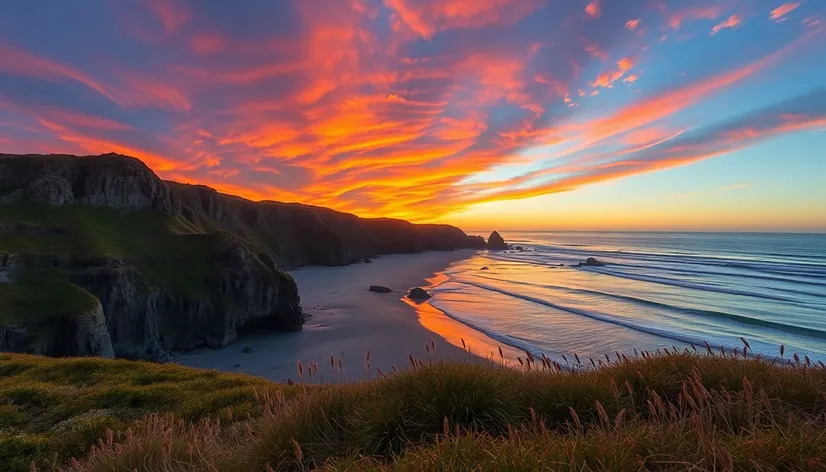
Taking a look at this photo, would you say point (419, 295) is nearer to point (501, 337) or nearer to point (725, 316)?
point (501, 337)

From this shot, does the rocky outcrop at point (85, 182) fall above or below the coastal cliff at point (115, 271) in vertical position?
above

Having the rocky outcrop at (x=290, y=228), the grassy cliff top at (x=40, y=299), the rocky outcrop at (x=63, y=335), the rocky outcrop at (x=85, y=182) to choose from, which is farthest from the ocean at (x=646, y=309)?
the rocky outcrop at (x=290, y=228)

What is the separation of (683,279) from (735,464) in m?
60.5

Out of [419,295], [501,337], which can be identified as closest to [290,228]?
[419,295]

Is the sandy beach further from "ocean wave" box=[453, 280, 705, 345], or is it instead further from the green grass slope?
"ocean wave" box=[453, 280, 705, 345]

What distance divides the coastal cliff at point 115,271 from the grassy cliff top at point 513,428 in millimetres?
23165

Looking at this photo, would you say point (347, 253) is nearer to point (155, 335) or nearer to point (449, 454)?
point (155, 335)

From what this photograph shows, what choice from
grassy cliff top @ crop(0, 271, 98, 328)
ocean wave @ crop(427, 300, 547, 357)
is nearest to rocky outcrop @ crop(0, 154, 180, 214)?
grassy cliff top @ crop(0, 271, 98, 328)

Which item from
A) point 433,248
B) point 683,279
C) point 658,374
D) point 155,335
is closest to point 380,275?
point 155,335

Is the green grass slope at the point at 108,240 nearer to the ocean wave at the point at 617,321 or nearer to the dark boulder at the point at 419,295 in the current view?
the dark boulder at the point at 419,295

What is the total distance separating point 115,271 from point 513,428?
119ft

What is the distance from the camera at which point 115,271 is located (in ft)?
99.8

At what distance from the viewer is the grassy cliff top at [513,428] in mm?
3064

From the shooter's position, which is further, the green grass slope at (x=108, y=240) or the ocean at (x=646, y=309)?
the green grass slope at (x=108, y=240)
